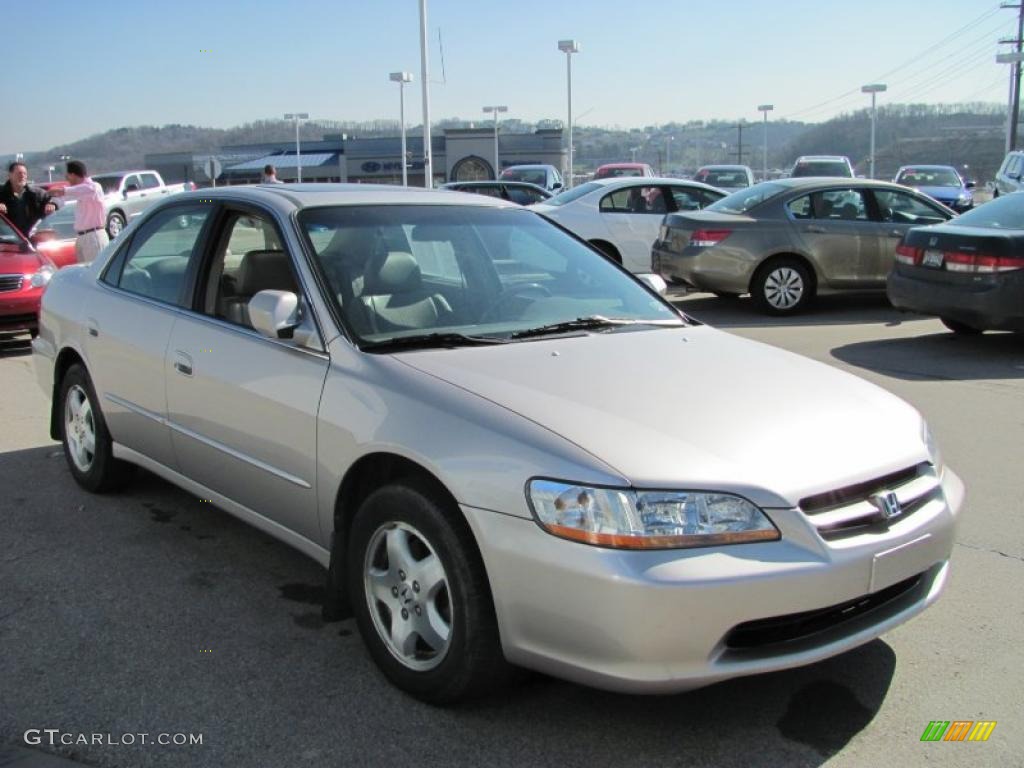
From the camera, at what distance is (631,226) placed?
13.1 meters

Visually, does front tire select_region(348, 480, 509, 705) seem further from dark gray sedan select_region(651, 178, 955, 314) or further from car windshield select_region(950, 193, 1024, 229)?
dark gray sedan select_region(651, 178, 955, 314)

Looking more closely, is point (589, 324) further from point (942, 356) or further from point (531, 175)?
point (531, 175)

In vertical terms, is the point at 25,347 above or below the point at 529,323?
below

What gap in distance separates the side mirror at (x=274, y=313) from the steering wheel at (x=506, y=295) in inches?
28.4

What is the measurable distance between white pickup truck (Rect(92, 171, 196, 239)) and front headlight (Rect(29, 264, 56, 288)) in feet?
58.6

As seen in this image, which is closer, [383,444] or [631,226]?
[383,444]

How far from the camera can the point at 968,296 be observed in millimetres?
8383

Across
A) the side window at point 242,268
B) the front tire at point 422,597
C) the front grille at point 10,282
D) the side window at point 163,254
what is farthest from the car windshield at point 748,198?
the front tire at point 422,597

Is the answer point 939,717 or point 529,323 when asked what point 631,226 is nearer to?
point 529,323

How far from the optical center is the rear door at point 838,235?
11.0 metres

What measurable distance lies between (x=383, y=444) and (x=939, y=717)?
1.91 m

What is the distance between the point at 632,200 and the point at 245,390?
10223 mm

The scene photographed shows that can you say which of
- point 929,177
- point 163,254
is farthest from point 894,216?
point 929,177

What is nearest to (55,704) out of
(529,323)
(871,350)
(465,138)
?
(529,323)
